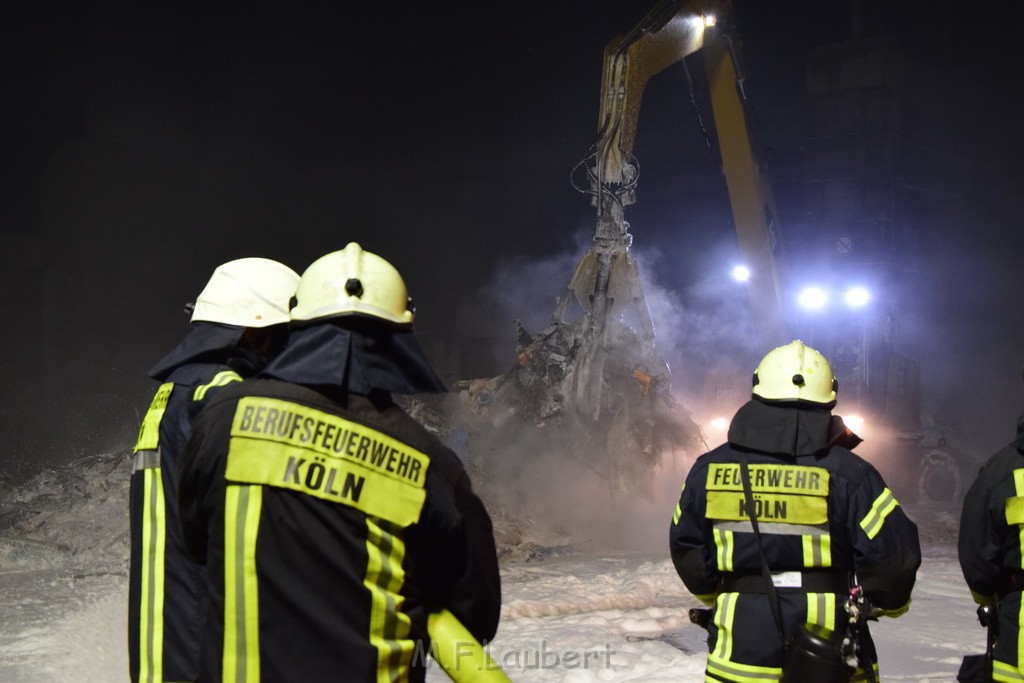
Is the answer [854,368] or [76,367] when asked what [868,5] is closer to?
[854,368]

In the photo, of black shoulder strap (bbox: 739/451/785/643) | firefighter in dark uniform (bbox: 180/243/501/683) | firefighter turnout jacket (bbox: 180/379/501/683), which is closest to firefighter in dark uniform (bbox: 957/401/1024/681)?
black shoulder strap (bbox: 739/451/785/643)

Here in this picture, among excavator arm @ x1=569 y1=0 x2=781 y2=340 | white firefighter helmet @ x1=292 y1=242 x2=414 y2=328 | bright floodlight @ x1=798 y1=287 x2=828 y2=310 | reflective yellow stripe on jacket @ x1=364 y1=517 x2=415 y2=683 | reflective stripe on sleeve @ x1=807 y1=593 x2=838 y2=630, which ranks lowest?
reflective stripe on sleeve @ x1=807 y1=593 x2=838 y2=630

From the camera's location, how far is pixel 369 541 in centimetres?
174

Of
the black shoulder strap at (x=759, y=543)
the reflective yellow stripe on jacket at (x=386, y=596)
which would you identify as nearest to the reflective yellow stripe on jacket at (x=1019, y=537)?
the black shoulder strap at (x=759, y=543)

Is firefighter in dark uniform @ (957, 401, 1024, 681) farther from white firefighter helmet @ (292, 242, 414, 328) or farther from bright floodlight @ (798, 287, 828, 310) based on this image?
bright floodlight @ (798, 287, 828, 310)

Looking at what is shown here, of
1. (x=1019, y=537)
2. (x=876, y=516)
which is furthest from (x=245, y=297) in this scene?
(x=1019, y=537)

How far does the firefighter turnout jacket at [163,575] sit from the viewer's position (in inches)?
92.7

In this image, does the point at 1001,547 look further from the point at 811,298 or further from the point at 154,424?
the point at 811,298

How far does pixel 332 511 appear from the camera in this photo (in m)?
1.72

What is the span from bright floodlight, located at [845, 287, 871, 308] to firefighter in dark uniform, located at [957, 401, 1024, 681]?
14434mm

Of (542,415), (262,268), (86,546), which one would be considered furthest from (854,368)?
(262,268)

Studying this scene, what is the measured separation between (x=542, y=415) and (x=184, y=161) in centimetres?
784

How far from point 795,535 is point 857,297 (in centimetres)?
1490

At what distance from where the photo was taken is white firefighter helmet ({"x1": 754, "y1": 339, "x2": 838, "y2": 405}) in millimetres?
3238
